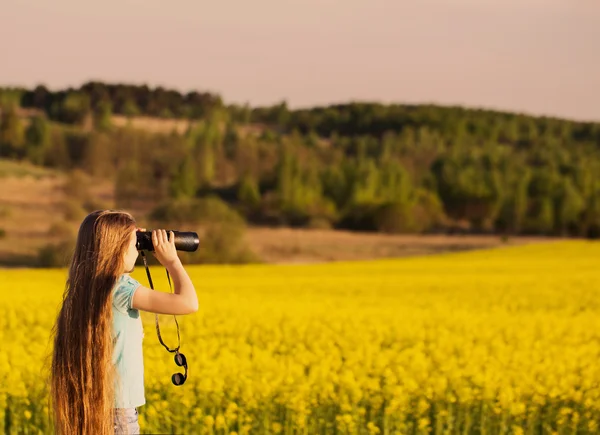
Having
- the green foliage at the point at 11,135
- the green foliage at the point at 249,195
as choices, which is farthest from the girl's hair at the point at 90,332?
the green foliage at the point at 11,135

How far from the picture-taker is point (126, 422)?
414 cm

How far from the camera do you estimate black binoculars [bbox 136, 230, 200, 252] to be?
13.2ft

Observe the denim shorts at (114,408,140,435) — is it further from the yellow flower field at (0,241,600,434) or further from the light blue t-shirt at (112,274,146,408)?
the yellow flower field at (0,241,600,434)

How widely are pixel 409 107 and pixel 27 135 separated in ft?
209

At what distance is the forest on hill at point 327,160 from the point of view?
8119cm

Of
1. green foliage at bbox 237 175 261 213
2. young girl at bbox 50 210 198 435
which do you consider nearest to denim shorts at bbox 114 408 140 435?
young girl at bbox 50 210 198 435

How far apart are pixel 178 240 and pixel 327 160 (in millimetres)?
121227

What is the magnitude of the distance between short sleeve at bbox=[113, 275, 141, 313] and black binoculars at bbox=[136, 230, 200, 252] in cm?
15

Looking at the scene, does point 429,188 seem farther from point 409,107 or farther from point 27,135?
point 409,107

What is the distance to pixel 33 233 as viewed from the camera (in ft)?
213

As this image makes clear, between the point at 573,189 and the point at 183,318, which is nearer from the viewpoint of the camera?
the point at 183,318

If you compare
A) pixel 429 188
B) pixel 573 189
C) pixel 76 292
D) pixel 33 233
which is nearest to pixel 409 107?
pixel 429 188

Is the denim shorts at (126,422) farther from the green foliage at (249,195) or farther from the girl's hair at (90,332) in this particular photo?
the green foliage at (249,195)

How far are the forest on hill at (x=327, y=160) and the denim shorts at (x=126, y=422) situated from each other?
48.0 m
